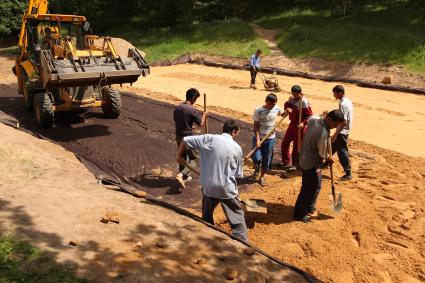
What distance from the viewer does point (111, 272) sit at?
461 centimetres

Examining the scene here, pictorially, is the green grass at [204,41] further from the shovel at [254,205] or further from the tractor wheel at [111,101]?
the shovel at [254,205]

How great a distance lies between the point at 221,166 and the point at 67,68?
5.93 meters

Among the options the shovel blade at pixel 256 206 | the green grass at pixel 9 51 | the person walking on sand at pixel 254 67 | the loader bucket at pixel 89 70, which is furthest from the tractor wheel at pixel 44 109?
the green grass at pixel 9 51

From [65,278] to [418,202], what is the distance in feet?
19.7

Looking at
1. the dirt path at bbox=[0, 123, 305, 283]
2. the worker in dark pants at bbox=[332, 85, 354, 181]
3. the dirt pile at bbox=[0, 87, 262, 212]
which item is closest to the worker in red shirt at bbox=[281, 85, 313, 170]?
the worker in dark pants at bbox=[332, 85, 354, 181]

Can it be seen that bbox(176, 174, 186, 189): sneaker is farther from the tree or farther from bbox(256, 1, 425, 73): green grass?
the tree

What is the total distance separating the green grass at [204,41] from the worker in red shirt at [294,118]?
16699 millimetres

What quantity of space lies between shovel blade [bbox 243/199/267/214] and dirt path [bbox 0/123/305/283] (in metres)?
1.10

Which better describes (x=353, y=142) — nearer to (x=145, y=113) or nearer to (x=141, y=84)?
(x=145, y=113)

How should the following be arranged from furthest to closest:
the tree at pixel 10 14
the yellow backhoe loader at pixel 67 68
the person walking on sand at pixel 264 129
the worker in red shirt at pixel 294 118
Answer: the tree at pixel 10 14 < the yellow backhoe loader at pixel 67 68 < the worker in red shirt at pixel 294 118 < the person walking on sand at pixel 264 129

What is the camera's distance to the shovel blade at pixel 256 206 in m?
6.73

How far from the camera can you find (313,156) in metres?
6.40

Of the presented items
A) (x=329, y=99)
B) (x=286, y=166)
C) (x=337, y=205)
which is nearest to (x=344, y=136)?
(x=286, y=166)

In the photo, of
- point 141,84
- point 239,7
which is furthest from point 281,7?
point 141,84
